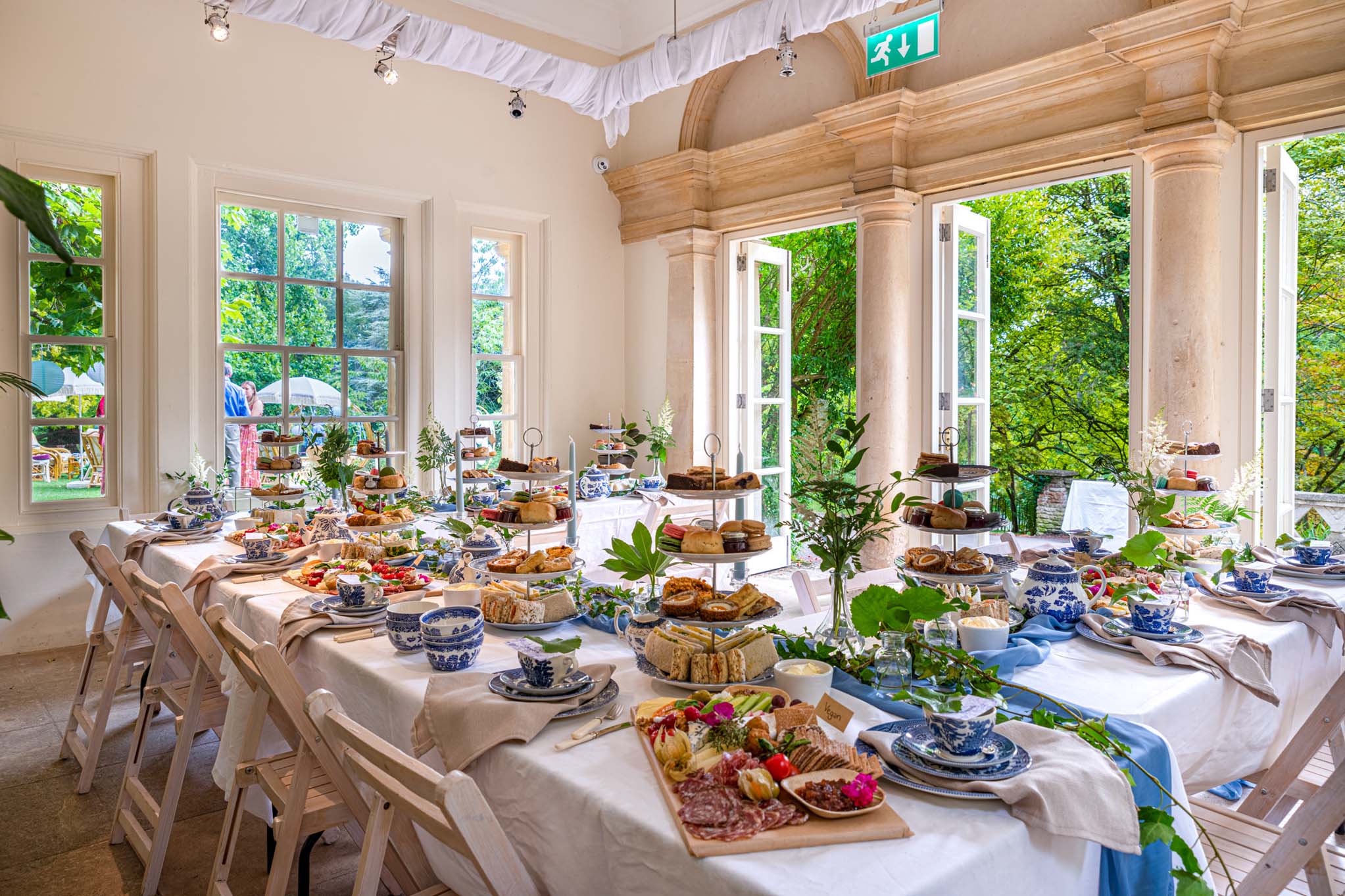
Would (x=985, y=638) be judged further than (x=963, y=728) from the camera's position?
Yes

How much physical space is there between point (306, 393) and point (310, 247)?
1004 millimetres

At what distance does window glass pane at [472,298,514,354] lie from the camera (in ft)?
21.8

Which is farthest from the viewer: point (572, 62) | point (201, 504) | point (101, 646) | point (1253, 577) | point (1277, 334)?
point (572, 62)

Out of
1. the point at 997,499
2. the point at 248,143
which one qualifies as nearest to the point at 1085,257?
the point at 997,499

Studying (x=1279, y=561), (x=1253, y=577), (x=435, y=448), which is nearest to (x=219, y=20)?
(x=435, y=448)

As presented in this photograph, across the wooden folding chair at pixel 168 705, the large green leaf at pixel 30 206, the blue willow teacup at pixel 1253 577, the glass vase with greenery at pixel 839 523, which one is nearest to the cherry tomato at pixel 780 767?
the glass vase with greenery at pixel 839 523

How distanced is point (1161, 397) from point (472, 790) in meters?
4.09

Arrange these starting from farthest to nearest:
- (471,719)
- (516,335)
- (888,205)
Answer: (516,335) < (888,205) < (471,719)

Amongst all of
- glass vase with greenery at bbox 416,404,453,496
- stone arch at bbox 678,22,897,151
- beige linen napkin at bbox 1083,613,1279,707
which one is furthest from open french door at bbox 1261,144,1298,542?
glass vase with greenery at bbox 416,404,453,496

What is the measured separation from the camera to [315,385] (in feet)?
19.1

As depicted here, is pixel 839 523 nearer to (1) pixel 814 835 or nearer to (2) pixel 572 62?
(1) pixel 814 835

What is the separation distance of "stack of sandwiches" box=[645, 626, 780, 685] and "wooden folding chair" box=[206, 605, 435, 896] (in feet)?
2.00

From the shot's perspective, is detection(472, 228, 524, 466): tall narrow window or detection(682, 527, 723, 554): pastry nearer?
detection(682, 527, 723, 554): pastry

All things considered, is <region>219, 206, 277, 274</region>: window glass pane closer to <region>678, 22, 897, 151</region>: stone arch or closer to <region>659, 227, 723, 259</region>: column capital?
<region>659, 227, 723, 259</region>: column capital
